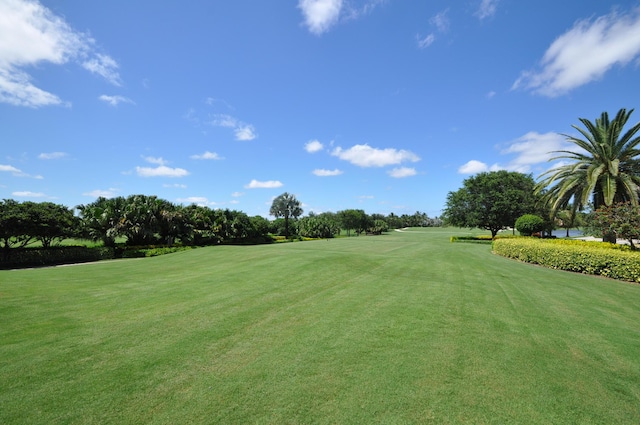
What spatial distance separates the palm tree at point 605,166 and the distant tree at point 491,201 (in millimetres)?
17628

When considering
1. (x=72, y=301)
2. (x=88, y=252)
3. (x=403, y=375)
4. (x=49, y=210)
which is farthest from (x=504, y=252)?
(x=49, y=210)

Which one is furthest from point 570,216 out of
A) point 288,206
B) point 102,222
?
point 288,206

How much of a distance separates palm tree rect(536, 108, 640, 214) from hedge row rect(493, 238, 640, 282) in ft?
15.3

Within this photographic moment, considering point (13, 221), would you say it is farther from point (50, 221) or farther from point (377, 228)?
point (377, 228)

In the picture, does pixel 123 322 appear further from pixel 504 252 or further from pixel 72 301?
pixel 504 252

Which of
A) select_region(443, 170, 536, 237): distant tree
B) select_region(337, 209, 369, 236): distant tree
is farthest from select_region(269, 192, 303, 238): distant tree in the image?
select_region(443, 170, 536, 237): distant tree

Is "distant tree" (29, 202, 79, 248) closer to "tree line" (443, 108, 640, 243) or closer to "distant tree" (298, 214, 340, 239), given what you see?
"tree line" (443, 108, 640, 243)

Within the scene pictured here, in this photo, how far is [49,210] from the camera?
2342 centimetres

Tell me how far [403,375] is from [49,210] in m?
30.2

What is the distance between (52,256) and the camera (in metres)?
23.1

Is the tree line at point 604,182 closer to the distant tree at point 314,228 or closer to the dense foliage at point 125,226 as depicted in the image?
the dense foliage at point 125,226

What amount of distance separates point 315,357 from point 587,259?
15024 mm

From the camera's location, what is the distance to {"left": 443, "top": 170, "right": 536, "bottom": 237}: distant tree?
1437 inches

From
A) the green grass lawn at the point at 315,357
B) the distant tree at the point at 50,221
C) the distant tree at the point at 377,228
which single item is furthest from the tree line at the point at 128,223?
the distant tree at the point at 377,228
